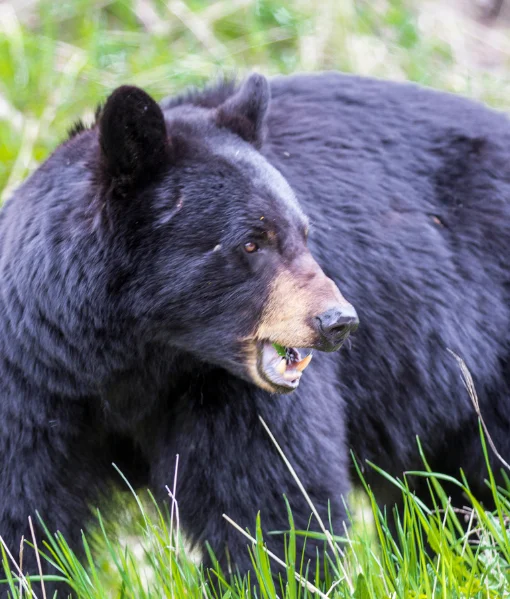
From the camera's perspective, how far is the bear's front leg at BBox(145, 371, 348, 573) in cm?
327

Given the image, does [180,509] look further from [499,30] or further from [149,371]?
[499,30]

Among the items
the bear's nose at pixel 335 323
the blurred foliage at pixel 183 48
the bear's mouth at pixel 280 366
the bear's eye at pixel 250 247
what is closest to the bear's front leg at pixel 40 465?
the bear's mouth at pixel 280 366

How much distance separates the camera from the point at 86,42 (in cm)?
696

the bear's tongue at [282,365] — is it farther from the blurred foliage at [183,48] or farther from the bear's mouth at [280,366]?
the blurred foliage at [183,48]

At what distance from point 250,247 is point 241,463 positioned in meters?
0.69

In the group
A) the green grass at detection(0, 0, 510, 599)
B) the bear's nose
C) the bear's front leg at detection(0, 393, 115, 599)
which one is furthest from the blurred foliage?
the bear's nose

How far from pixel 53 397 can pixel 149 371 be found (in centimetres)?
30

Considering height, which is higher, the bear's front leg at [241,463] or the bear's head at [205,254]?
the bear's head at [205,254]

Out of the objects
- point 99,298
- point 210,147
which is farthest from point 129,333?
point 210,147

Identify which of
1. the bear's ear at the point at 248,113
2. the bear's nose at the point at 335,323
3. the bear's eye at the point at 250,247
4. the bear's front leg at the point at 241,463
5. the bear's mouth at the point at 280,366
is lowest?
the bear's front leg at the point at 241,463

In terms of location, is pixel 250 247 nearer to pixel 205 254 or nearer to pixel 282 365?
pixel 205 254

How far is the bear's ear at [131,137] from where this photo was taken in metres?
2.90

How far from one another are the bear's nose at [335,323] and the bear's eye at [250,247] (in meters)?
0.31

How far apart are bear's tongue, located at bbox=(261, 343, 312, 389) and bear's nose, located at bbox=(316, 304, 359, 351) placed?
0.16 m
